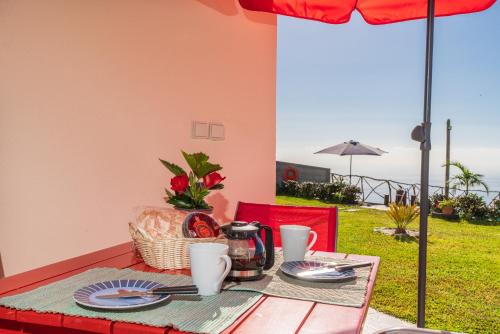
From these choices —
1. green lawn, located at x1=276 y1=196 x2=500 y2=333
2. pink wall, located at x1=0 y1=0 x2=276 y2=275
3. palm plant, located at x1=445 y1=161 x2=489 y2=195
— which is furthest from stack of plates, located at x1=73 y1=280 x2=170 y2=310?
palm plant, located at x1=445 y1=161 x2=489 y2=195

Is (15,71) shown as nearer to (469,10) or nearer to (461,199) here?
(469,10)

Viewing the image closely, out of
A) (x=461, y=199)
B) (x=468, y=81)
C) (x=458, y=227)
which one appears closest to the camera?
(x=458, y=227)

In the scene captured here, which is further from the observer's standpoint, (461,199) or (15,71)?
(461,199)

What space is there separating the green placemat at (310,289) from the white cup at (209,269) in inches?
2.3

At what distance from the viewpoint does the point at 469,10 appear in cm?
166

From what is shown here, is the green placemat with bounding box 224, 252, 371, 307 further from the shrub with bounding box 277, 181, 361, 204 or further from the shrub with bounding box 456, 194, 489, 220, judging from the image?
the shrub with bounding box 277, 181, 361, 204

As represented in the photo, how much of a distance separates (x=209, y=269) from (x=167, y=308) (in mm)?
127

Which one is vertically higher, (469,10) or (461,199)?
(469,10)

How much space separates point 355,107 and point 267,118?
11177 mm

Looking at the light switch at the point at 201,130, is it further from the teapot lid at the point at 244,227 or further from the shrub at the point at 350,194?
the shrub at the point at 350,194

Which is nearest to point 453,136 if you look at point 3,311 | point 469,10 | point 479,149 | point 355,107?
point 479,149

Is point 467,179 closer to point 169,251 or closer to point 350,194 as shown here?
point 350,194

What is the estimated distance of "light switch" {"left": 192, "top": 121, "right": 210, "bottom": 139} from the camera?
241 cm

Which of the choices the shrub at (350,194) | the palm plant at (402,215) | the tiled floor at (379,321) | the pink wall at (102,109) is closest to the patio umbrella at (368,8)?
the pink wall at (102,109)
